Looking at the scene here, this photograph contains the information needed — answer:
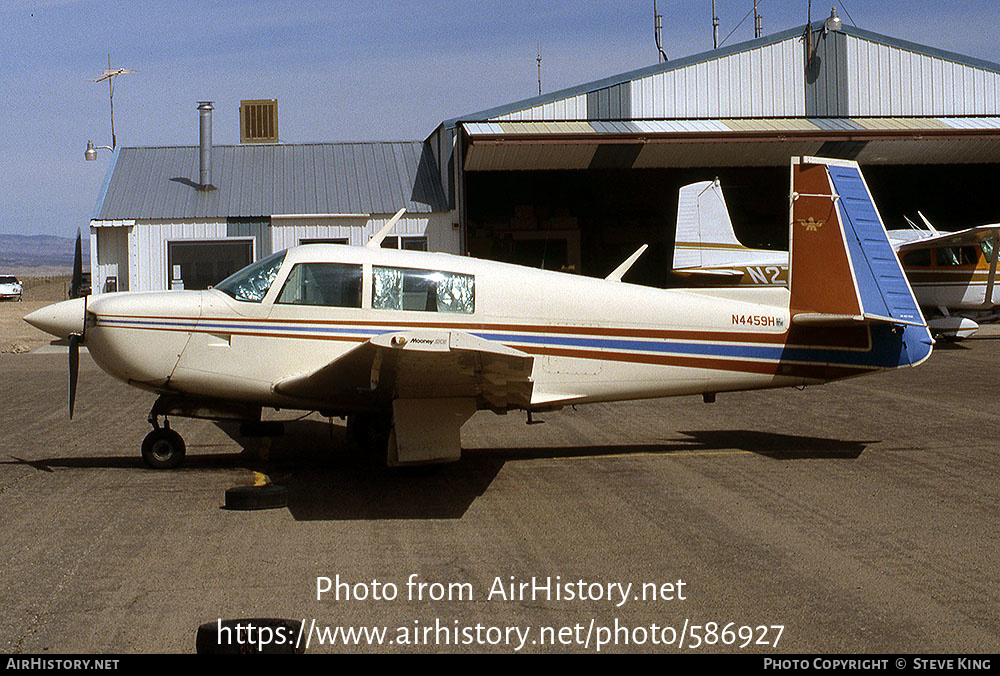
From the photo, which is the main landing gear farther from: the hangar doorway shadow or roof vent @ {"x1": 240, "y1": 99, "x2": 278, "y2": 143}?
roof vent @ {"x1": 240, "y1": 99, "x2": 278, "y2": 143}

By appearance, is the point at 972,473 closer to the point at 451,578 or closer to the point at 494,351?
the point at 494,351

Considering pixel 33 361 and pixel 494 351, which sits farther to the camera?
pixel 33 361

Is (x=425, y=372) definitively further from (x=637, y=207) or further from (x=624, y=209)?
(x=637, y=207)

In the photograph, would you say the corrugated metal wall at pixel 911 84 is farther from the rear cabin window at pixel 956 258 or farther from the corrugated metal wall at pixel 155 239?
the corrugated metal wall at pixel 155 239

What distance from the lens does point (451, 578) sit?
5.39 meters

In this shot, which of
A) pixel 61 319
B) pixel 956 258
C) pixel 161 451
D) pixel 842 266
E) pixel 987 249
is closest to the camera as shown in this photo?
pixel 61 319

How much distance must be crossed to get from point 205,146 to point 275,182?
2.06 metres

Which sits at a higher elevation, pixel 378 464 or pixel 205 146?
pixel 205 146

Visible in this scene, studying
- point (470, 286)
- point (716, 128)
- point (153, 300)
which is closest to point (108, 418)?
point (153, 300)

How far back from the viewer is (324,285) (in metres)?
8.14

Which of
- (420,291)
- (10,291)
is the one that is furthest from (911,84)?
(10,291)

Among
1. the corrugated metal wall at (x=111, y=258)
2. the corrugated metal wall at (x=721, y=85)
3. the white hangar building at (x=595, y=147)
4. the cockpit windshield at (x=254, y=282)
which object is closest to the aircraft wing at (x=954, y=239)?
the white hangar building at (x=595, y=147)

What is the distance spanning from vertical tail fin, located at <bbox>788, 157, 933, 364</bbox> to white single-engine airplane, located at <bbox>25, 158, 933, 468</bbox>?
18mm

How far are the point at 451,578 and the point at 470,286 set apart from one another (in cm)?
341
